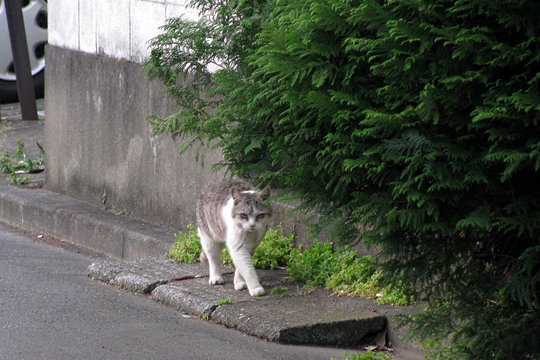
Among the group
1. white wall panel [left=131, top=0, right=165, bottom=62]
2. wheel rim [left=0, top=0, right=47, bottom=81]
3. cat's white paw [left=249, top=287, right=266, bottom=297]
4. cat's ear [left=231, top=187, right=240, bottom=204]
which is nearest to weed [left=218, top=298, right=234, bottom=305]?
cat's white paw [left=249, top=287, right=266, bottom=297]

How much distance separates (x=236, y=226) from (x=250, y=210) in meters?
0.17

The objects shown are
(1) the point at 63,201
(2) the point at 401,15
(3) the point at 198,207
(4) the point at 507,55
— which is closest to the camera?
(4) the point at 507,55

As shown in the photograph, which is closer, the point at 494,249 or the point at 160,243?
the point at 494,249

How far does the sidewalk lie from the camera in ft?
20.6

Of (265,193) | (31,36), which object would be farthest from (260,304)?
(31,36)

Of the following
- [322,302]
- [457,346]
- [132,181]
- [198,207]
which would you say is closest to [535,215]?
[457,346]

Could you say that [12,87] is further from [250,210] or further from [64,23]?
[250,210]

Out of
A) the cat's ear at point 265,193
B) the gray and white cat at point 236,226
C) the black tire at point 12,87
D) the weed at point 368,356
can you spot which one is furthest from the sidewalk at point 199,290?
the black tire at point 12,87

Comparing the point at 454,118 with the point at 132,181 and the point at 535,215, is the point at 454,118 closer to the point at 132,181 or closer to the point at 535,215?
the point at 535,215

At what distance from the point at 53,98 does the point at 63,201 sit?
44.0 inches

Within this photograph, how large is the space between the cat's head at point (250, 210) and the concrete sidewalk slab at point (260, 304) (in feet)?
1.47

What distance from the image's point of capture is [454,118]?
4270 millimetres

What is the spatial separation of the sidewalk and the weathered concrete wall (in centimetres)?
21

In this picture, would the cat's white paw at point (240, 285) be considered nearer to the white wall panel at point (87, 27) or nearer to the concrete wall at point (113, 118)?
the concrete wall at point (113, 118)
